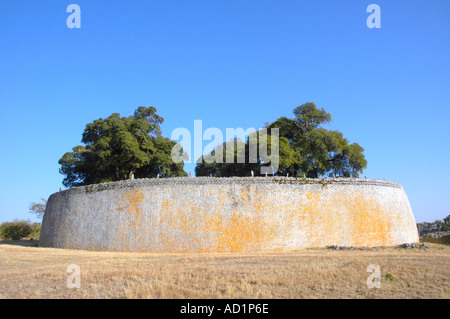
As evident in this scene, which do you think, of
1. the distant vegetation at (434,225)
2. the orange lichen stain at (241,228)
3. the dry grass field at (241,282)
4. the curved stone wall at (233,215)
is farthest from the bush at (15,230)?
the distant vegetation at (434,225)

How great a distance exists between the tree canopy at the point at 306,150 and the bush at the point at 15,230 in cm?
3163

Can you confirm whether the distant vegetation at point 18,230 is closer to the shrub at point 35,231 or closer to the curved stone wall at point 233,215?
the shrub at point 35,231

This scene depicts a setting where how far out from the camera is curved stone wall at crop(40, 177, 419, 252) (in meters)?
25.4

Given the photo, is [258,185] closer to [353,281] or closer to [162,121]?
[353,281]

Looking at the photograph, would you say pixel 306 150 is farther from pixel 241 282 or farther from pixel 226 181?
pixel 241 282

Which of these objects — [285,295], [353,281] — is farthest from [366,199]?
[285,295]

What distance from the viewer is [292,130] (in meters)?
48.4

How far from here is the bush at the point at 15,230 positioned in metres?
51.0

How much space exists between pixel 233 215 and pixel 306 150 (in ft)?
70.1

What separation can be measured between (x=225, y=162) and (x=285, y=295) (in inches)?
1570

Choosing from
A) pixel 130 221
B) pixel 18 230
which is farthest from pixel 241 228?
pixel 18 230

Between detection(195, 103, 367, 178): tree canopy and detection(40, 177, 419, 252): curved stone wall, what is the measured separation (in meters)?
12.0

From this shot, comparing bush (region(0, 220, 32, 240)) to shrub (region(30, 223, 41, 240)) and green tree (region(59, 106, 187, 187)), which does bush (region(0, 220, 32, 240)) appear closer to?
shrub (region(30, 223, 41, 240))

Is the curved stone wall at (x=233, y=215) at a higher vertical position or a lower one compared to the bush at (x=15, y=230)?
higher
